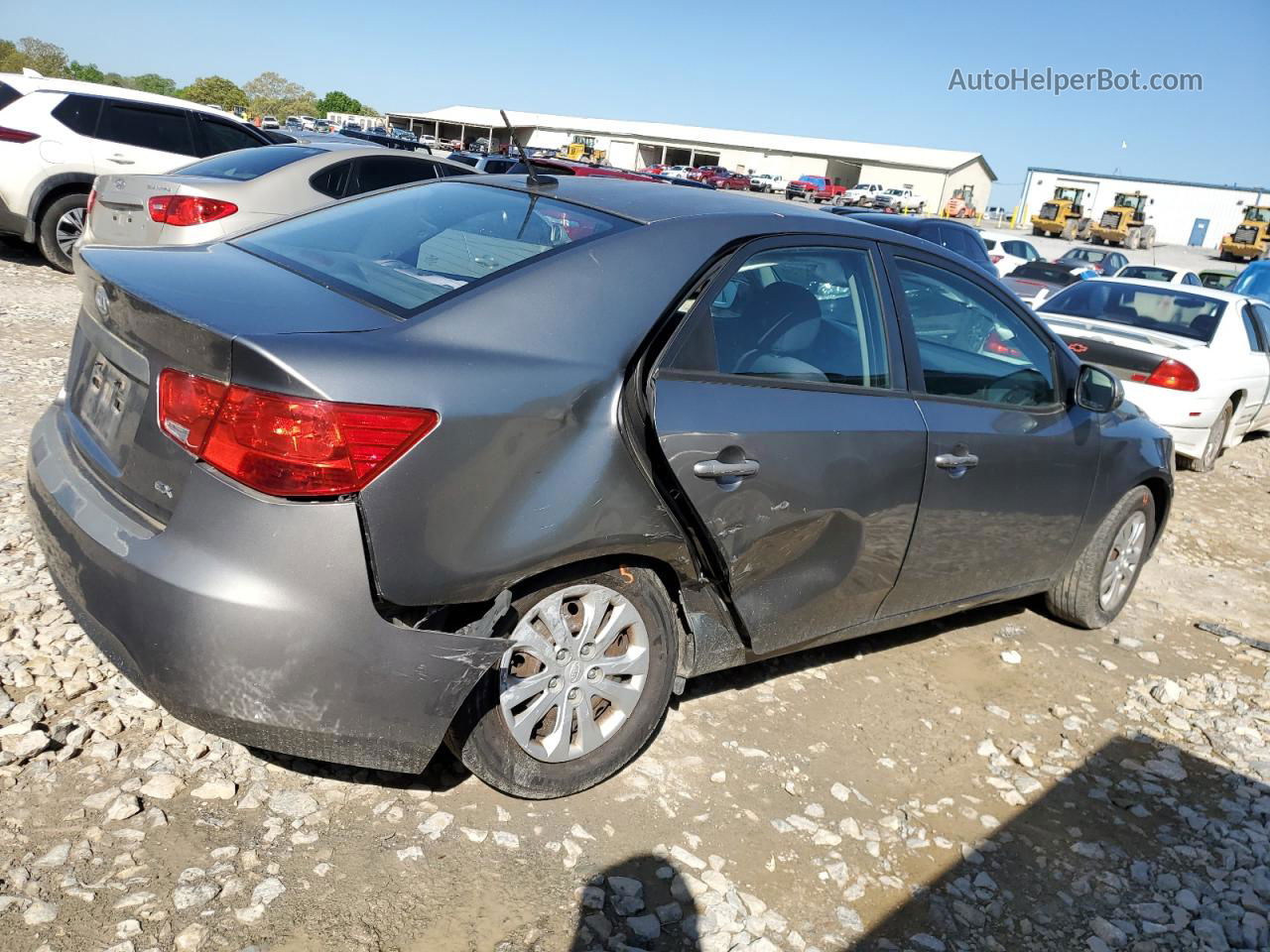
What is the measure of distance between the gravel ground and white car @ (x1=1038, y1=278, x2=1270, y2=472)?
4.43 m

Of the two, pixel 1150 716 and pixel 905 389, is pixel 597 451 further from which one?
pixel 1150 716

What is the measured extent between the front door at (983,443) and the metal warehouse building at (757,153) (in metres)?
76.7

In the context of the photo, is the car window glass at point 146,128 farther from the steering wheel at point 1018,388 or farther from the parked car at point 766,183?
the parked car at point 766,183

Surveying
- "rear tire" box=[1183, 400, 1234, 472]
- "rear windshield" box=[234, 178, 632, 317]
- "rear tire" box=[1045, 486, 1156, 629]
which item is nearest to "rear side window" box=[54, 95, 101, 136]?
"rear windshield" box=[234, 178, 632, 317]

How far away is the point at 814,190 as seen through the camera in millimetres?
65188

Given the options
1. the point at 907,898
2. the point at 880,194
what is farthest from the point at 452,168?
the point at 880,194

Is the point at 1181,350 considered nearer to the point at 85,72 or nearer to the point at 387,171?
the point at 387,171

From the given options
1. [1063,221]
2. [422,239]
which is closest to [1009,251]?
[422,239]

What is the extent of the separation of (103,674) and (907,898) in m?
2.44

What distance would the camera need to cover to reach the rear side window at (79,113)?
9625 mm

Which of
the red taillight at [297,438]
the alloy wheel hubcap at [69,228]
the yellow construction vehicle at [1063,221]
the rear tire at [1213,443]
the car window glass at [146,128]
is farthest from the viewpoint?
the yellow construction vehicle at [1063,221]

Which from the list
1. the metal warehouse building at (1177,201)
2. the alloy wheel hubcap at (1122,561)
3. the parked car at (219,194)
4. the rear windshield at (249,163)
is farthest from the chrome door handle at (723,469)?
the metal warehouse building at (1177,201)

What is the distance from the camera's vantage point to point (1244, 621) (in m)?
5.43

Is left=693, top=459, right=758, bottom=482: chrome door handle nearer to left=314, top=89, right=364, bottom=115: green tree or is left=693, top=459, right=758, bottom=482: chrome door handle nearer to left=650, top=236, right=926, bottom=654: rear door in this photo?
left=650, top=236, right=926, bottom=654: rear door
